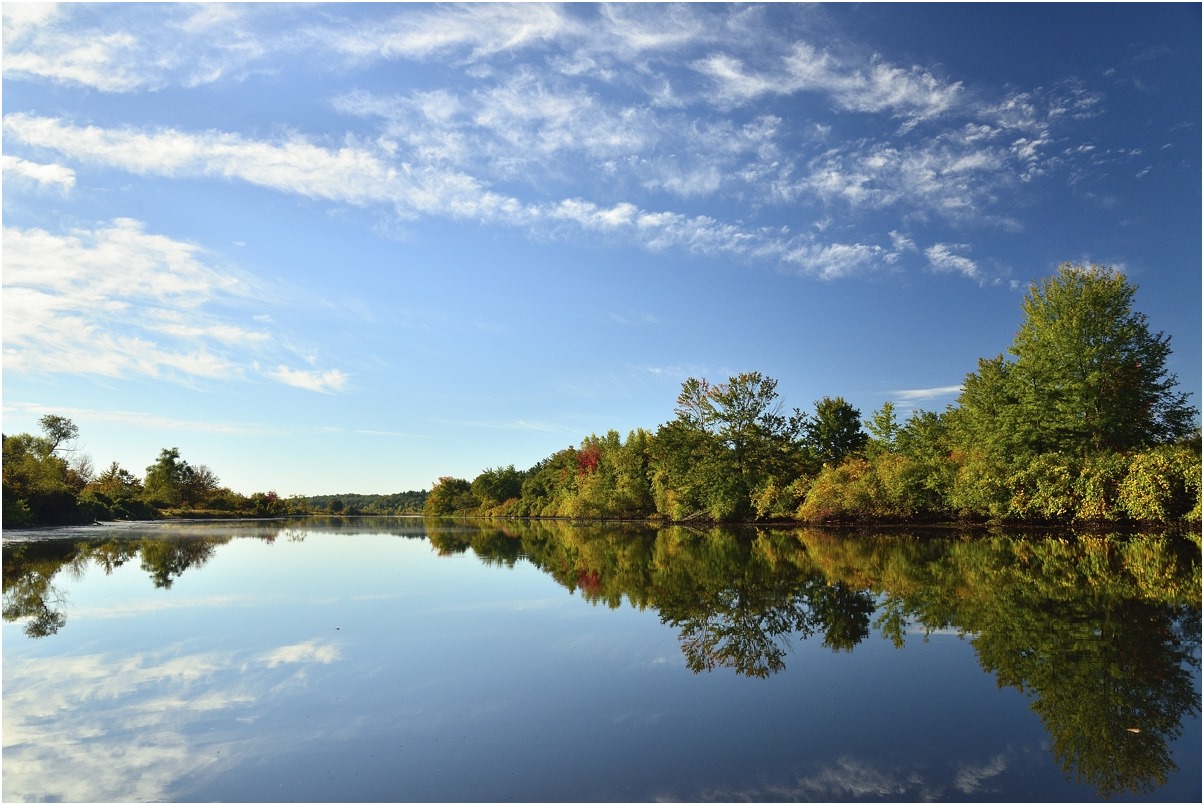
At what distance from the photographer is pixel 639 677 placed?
7672 mm

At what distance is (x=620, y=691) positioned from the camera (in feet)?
23.5

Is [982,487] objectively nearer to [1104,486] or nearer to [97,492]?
[1104,486]

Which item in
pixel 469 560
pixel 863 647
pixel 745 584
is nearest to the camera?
pixel 863 647

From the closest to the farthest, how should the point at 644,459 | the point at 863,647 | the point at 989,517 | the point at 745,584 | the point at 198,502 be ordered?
1. the point at 863,647
2. the point at 745,584
3. the point at 989,517
4. the point at 644,459
5. the point at 198,502

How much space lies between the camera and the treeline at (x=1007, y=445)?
1106 inches

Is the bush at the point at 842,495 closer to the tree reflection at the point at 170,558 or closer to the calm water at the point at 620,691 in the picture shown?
the calm water at the point at 620,691

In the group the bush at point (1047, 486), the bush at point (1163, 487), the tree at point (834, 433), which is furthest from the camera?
the tree at point (834, 433)

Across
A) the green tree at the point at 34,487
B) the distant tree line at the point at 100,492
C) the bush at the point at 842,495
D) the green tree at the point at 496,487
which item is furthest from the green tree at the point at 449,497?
the bush at the point at 842,495

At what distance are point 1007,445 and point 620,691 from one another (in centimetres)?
3196

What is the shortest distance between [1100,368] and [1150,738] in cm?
3130

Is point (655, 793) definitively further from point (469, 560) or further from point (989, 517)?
point (989, 517)

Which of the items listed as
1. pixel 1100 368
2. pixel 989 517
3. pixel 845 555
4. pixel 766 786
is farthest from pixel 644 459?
pixel 766 786

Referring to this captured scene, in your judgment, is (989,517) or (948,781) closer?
(948,781)

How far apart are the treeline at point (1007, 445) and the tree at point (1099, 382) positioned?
56 millimetres
